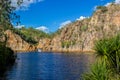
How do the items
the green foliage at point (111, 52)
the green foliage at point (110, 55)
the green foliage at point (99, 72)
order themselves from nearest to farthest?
the green foliage at point (99, 72) < the green foliage at point (110, 55) < the green foliage at point (111, 52)

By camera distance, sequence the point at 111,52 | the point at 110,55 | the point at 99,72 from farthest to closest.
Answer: the point at 110,55 < the point at 111,52 < the point at 99,72

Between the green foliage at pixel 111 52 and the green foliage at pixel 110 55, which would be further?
the green foliage at pixel 111 52

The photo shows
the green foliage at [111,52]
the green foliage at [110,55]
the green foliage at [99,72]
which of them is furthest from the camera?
the green foliage at [111,52]

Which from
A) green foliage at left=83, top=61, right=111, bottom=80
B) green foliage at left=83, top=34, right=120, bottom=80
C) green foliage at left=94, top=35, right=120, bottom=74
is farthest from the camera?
green foliage at left=94, top=35, right=120, bottom=74

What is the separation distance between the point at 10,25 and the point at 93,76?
18.0 meters

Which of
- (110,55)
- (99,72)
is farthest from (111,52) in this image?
(99,72)

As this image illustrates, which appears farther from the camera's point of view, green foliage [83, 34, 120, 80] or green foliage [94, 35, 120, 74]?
green foliage [94, 35, 120, 74]

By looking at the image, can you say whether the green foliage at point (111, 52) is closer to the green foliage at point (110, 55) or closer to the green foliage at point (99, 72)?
the green foliage at point (110, 55)

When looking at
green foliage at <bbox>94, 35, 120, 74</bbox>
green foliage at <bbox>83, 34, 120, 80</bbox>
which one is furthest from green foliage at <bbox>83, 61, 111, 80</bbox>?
green foliage at <bbox>94, 35, 120, 74</bbox>

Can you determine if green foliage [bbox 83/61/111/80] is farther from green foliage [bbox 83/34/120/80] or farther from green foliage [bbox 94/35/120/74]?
green foliage [bbox 94/35/120/74]

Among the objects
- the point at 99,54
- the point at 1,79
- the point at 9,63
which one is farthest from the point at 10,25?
the point at 9,63

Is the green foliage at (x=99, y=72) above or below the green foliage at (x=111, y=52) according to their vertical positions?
below

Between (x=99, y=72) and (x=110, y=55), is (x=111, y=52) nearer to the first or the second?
(x=110, y=55)

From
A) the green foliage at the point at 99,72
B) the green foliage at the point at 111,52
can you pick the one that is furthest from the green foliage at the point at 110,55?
the green foliage at the point at 99,72
